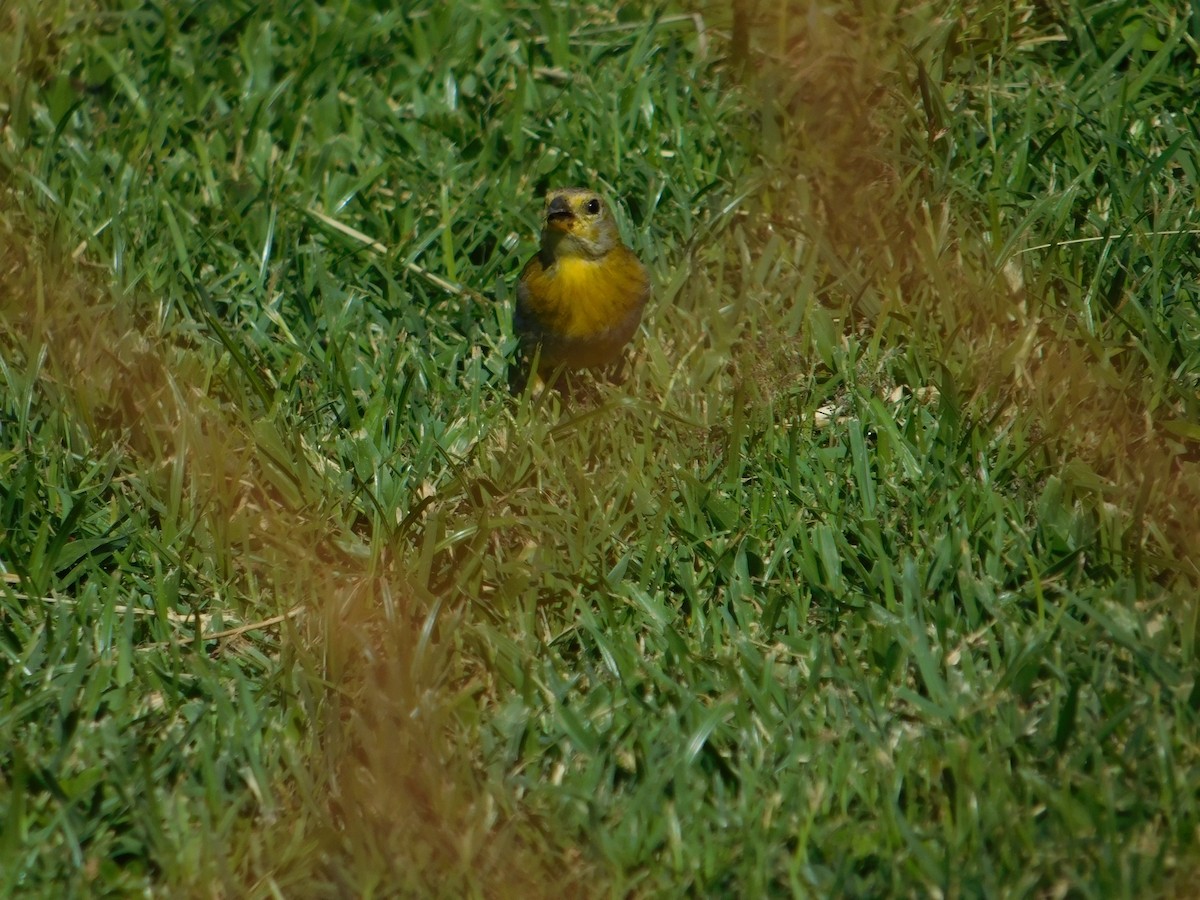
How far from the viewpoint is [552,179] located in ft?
16.6

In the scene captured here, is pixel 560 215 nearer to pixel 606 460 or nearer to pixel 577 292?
pixel 577 292

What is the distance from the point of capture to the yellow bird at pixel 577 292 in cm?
448

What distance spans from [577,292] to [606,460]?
69 centimetres

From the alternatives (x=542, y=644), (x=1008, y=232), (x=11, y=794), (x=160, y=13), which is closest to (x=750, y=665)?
(x=542, y=644)

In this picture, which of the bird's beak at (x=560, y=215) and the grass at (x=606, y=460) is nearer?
the grass at (x=606, y=460)

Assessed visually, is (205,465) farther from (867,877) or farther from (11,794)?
(867,877)

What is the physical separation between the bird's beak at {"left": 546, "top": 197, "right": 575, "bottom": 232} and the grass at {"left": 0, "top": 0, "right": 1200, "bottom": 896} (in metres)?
0.36

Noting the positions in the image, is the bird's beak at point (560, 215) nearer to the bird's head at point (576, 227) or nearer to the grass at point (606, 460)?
the bird's head at point (576, 227)

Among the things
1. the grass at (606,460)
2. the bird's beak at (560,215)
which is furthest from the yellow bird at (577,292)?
the grass at (606,460)

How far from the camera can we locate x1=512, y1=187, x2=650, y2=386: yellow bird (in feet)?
14.7

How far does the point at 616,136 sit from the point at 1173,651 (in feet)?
8.58

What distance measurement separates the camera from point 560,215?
454 centimetres

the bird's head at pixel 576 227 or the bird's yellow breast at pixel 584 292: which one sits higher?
the bird's head at pixel 576 227

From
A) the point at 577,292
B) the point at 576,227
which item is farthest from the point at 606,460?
the point at 576,227
